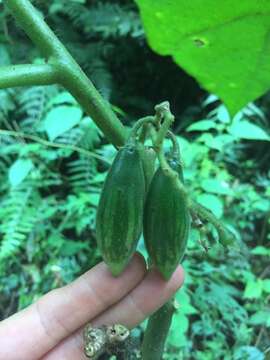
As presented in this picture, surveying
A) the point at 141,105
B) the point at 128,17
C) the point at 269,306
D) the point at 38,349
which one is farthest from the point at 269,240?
the point at 38,349

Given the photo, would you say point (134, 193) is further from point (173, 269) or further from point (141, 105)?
point (141, 105)

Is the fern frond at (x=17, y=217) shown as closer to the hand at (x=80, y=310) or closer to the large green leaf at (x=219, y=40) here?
the hand at (x=80, y=310)

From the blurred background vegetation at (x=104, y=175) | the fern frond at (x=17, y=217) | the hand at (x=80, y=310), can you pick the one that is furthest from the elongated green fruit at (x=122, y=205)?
the fern frond at (x=17, y=217)

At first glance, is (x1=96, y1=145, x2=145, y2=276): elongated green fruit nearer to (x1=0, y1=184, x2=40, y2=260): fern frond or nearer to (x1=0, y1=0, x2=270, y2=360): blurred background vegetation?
(x1=0, y1=0, x2=270, y2=360): blurred background vegetation

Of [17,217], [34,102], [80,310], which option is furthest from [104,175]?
[80,310]

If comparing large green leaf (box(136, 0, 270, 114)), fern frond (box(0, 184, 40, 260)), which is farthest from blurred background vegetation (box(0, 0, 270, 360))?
large green leaf (box(136, 0, 270, 114))

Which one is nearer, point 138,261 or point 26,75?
point 26,75

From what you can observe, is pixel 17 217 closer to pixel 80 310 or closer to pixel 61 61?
pixel 80 310
